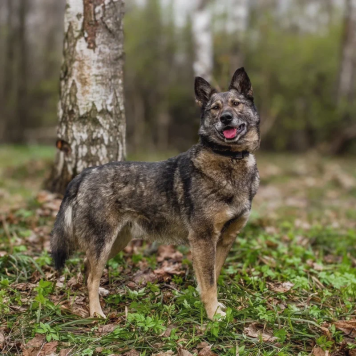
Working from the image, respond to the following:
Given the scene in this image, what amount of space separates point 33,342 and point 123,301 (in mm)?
960

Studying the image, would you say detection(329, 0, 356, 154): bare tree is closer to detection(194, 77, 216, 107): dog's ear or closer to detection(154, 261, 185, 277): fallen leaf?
detection(154, 261, 185, 277): fallen leaf

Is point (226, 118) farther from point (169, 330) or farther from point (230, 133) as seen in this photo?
point (169, 330)

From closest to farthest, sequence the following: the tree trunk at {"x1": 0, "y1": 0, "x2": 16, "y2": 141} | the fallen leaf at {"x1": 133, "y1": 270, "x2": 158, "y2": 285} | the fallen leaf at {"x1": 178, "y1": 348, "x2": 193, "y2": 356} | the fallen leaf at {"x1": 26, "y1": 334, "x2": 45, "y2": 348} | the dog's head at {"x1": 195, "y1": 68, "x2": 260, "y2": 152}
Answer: the fallen leaf at {"x1": 178, "y1": 348, "x2": 193, "y2": 356}, the fallen leaf at {"x1": 26, "y1": 334, "x2": 45, "y2": 348}, the dog's head at {"x1": 195, "y1": 68, "x2": 260, "y2": 152}, the fallen leaf at {"x1": 133, "y1": 270, "x2": 158, "y2": 285}, the tree trunk at {"x1": 0, "y1": 0, "x2": 16, "y2": 141}

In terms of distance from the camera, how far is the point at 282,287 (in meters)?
4.11

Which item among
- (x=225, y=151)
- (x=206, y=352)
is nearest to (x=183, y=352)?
(x=206, y=352)

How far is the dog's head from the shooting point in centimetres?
373

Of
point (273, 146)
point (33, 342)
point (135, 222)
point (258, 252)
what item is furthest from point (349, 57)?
point (33, 342)

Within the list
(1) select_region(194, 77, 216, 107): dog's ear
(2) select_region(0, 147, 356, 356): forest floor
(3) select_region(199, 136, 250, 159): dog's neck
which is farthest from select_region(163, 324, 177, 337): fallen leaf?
(1) select_region(194, 77, 216, 107): dog's ear

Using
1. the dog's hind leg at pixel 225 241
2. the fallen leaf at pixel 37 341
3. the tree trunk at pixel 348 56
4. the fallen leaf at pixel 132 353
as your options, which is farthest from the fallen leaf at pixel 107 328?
the tree trunk at pixel 348 56

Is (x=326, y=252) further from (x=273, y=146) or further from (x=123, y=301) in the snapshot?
(x=273, y=146)

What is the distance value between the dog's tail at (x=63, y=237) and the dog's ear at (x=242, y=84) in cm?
179

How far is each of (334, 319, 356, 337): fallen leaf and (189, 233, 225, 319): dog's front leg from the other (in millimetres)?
941

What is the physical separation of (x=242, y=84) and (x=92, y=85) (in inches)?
77.6

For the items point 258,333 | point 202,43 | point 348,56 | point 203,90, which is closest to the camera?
point 258,333
